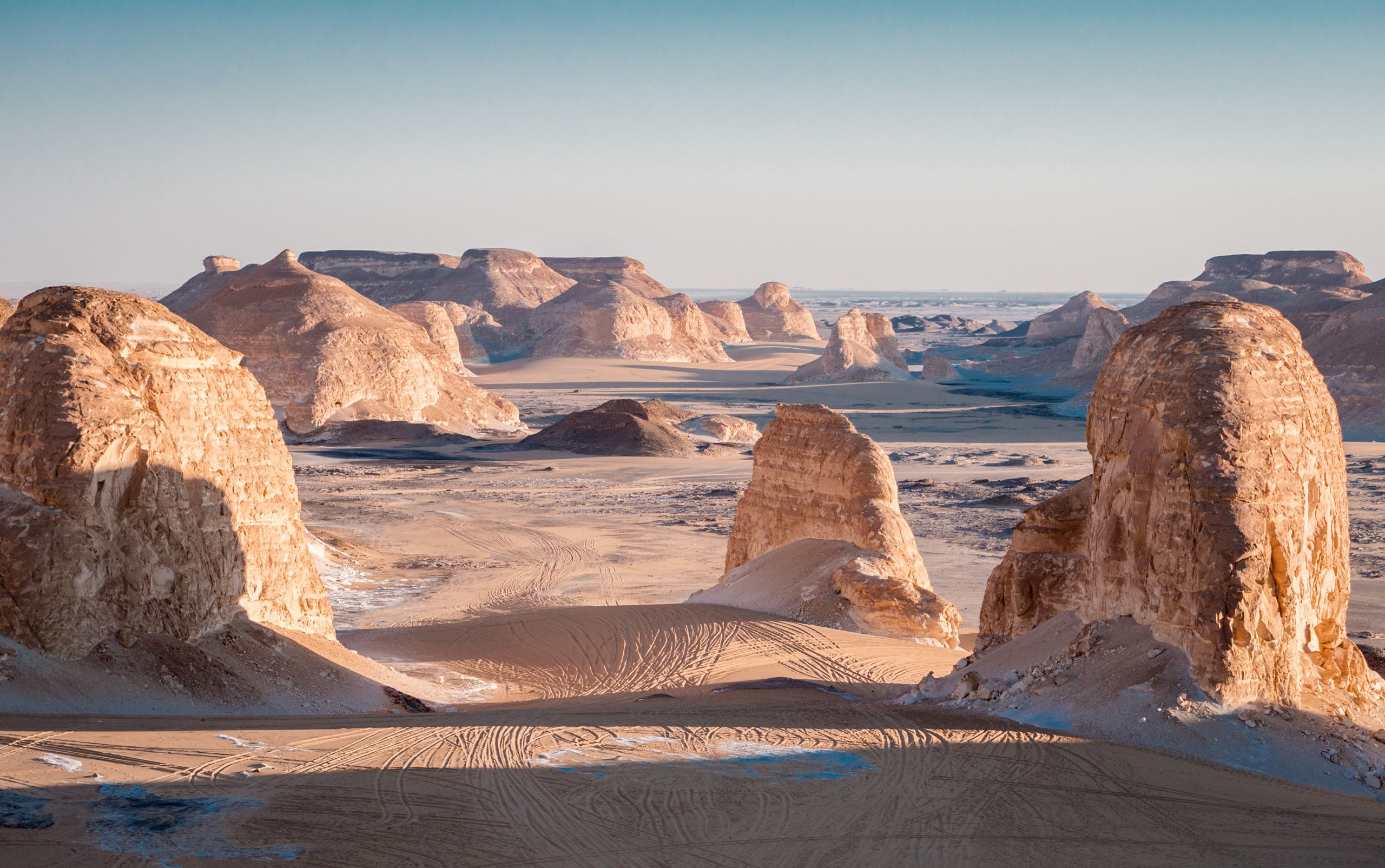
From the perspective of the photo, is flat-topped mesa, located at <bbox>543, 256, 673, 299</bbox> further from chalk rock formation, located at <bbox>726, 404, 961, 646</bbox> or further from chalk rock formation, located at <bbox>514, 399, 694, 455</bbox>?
chalk rock formation, located at <bbox>726, 404, 961, 646</bbox>

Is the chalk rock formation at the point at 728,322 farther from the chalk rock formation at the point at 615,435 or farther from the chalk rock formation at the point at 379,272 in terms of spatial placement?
the chalk rock formation at the point at 615,435

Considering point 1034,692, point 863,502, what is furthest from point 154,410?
point 863,502

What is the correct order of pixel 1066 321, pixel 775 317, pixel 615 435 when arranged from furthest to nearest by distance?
pixel 775 317, pixel 1066 321, pixel 615 435

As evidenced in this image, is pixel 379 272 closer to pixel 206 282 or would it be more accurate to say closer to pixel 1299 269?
pixel 206 282

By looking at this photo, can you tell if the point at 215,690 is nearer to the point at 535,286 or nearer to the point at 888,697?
the point at 888,697

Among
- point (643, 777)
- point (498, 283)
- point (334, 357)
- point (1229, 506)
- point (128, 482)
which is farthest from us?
point (498, 283)

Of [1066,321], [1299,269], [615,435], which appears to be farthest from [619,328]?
[1299,269]

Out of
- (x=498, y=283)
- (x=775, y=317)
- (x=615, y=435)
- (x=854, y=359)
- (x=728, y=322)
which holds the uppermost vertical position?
(x=498, y=283)
